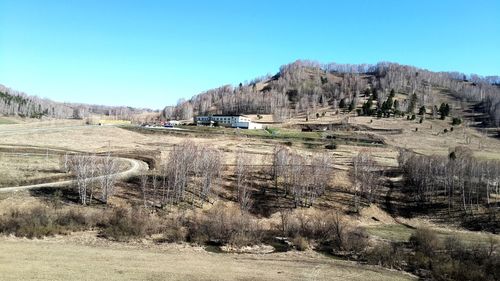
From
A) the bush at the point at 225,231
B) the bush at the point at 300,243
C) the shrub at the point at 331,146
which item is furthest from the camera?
the shrub at the point at 331,146

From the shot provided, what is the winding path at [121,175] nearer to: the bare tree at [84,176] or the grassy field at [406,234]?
the bare tree at [84,176]

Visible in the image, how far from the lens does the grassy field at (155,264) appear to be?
90.6ft

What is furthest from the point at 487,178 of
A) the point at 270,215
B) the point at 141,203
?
the point at 141,203

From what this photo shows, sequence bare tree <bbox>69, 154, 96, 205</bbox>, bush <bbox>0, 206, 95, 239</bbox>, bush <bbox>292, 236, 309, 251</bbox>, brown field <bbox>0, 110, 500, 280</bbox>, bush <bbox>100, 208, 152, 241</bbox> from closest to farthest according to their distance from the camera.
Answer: brown field <bbox>0, 110, 500, 280</bbox> < bush <bbox>0, 206, 95, 239</bbox> < bush <bbox>100, 208, 152, 241</bbox> < bush <bbox>292, 236, 309, 251</bbox> < bare tree <bbox>69, 154, 96, 205</bbox>

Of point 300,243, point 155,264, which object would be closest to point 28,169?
point 155,264

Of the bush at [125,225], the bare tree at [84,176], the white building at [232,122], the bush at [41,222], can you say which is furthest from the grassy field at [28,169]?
the white building at [232,122]

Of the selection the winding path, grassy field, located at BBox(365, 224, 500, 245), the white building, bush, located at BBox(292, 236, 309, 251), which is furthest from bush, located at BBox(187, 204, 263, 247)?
the white building

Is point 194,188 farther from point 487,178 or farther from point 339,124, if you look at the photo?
point 339,124

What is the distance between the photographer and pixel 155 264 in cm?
3162

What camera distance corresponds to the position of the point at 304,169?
66.3 meters

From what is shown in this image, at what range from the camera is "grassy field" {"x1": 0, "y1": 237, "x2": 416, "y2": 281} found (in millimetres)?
27609

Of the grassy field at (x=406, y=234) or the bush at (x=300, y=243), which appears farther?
the grassy field at (x=406, y=234)

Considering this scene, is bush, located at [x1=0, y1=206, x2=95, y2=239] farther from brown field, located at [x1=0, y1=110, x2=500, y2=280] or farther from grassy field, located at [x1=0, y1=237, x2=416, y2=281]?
grassy field, located at [x1=0, y1=237, x2=416, y2=281]

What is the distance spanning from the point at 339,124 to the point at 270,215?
10311 centimetres
